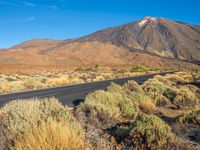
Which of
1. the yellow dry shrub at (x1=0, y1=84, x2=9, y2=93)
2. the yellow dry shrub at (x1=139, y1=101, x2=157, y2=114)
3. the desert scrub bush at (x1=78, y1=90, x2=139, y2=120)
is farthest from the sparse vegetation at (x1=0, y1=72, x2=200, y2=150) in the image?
the yellow dry shrub at (x1=0, y1=84, x2=9, y2=93)

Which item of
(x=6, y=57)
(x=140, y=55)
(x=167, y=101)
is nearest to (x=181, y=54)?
(x=140, y=55)

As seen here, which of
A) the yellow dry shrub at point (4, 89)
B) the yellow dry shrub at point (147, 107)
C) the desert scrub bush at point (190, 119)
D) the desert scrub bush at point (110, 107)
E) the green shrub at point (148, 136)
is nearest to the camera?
the green shrub at point (148, 136)

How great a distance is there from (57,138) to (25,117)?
7.66 feet

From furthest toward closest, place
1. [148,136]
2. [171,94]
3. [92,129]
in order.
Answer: [171,94]
[92,129]
[148,136]

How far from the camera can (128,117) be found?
34.2 ft

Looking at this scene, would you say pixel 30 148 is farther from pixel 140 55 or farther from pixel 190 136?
pixel 140 55

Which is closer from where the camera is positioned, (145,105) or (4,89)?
(145,105)

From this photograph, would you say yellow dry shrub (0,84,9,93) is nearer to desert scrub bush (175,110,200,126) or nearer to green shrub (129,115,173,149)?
desert scrub bush (175,110,200,126)

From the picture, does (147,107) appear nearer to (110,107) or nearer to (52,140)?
(110,107)

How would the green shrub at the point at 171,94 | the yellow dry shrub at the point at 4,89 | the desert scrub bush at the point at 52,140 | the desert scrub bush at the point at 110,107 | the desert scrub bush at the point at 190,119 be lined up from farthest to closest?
1. the yellow dry shrub at the point at 4,89
2. the green shrub at the point at 171,94
3. the desert scrub bush at the point at 110,107
4. the desert scrub bush at the point at 190,119
5. the desert scrub bush at the point at 52,140

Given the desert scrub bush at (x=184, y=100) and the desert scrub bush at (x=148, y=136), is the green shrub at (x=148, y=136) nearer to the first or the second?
the desert scrub bush at (x=148, y=136)

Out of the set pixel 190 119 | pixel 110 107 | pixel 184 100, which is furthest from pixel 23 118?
pixel 184 100

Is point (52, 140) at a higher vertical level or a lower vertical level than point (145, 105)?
higher

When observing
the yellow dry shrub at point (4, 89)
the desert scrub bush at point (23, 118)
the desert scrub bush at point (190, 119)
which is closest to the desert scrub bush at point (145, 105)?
the desert scrub bush at point (190, 119)
